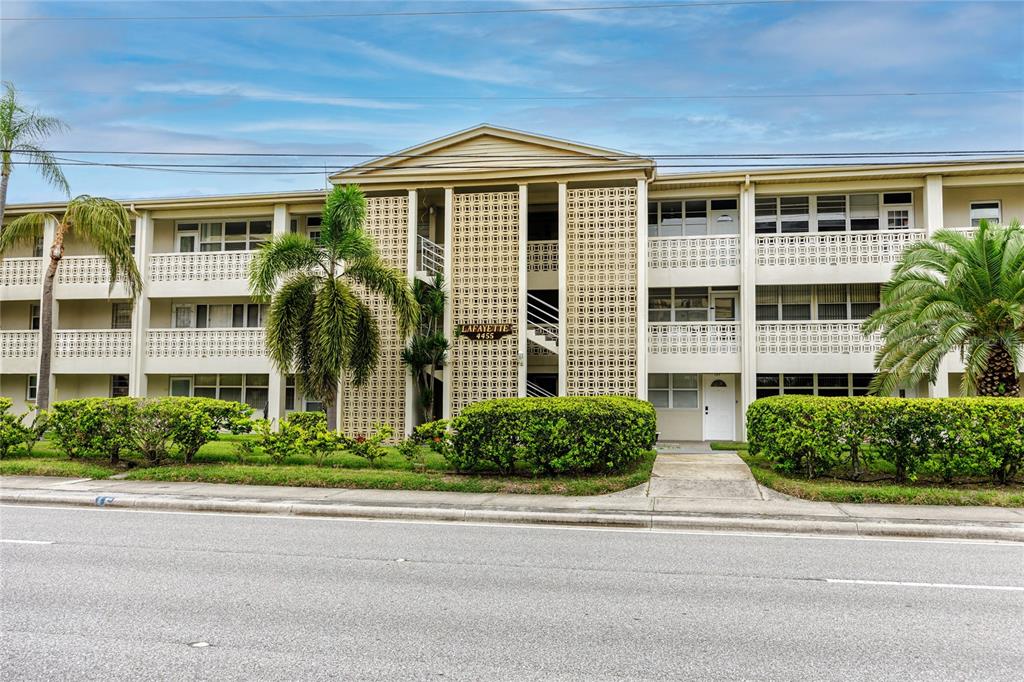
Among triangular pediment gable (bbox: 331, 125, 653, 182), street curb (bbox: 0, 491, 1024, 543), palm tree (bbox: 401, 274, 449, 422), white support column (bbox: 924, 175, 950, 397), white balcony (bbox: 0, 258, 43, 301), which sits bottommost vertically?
street curb (bbox: 0, 491, 1024, 543)

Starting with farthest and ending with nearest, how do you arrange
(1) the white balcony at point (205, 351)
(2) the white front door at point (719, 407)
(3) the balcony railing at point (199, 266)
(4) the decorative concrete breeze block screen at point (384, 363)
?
(3) the balcony railing at point (199, 266)
(1) the white balcony at point (205, 351)
(2) the white front door at point (719, 407)
(4) the decorative concrete breeze block screen at point (384, 363)

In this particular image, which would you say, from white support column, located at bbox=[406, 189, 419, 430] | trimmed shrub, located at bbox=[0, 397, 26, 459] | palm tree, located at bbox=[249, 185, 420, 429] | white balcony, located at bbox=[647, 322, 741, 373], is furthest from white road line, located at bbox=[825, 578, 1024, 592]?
trimmed shrub, located at bbox=[0, 397, 26, 459]

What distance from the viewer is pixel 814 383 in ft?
79.4

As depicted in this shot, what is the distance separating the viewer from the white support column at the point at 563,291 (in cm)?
2162

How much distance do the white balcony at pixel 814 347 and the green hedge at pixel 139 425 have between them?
48.8ft

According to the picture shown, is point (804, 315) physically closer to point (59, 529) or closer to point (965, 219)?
point (965, 219)

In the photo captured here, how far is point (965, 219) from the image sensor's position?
921 inches

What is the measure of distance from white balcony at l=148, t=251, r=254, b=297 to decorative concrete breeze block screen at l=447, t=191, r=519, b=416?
8188 millimetres

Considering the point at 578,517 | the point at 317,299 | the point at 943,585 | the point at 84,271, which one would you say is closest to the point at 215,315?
the point at 84,271

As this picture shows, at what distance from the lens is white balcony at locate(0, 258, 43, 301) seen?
2747 cm

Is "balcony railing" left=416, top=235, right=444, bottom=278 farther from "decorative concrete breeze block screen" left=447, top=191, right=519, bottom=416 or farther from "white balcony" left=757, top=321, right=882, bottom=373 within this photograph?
"white balcony" left=757, top=321, right=882, bottom=373

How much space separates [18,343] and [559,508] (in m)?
23.7

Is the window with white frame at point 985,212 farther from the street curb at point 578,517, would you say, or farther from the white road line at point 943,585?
the white road line at point 943,585

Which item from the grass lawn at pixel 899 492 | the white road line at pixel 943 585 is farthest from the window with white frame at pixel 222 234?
the white road line at pixel 943 585
